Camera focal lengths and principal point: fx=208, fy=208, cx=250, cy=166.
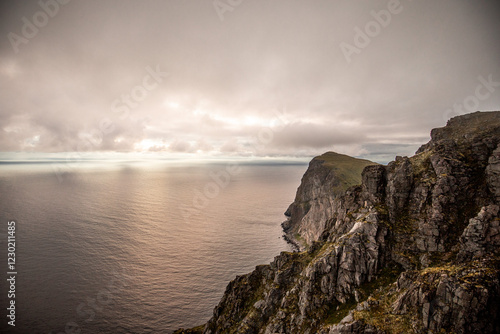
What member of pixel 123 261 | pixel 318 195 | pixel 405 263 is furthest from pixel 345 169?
pixel 123 261

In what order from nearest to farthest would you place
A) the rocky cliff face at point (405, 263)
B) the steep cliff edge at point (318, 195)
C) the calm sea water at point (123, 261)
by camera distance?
the rocky cliff face at point (405, 263)
the calm sea water at point (123, 261)
the steep cliff edge at point (318, 195)

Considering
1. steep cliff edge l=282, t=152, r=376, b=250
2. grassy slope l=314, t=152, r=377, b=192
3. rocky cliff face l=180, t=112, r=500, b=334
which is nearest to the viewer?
rocky cliff face l=180, t=112, r=500, b=334

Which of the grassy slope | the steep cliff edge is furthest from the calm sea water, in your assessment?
the grassy slope

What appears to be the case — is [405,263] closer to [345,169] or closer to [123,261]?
[123,261]

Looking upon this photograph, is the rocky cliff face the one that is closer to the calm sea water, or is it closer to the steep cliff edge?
the calm sea water

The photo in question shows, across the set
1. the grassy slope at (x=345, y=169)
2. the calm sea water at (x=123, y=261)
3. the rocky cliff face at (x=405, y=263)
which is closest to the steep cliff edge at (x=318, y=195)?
the grassy slope at (x=345, y=169)

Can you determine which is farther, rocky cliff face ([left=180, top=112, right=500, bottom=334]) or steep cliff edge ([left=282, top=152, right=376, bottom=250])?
steep cliff edge ([left=282, top=152, right=376, bottom=250])

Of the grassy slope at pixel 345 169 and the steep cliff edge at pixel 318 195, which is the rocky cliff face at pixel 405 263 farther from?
the grassy slope at pixel 345 169
